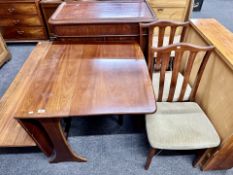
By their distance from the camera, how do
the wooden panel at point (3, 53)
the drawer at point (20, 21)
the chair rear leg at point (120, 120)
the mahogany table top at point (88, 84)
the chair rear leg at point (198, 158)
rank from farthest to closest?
the drawer at point (20, 21), the wooden panel at point (3, 53), the chair rear leg at point (120, 120), the chair rear leg at point (198, 158), the mahogany table top at point (88, 84)

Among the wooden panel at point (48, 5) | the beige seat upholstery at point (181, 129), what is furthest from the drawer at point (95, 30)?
the wooden panel at point (48, 5)

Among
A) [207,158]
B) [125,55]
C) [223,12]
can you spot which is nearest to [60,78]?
[125,55]

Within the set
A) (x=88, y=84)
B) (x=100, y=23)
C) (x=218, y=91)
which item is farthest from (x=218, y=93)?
(x=100, y=23)

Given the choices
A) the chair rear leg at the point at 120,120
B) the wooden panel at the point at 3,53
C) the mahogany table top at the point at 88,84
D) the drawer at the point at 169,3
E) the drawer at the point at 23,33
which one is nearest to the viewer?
the mahogany table top at the point at 88,84

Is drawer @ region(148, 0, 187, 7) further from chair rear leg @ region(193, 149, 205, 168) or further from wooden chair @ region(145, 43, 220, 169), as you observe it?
chair rear leg @ region(193, 149, 205, 168)

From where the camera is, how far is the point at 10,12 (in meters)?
2.63

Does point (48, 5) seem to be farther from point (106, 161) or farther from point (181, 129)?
point (181, 129)

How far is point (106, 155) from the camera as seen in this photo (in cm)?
149

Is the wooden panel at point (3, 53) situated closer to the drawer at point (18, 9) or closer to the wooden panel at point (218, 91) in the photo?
the drawer at point (18, 9)

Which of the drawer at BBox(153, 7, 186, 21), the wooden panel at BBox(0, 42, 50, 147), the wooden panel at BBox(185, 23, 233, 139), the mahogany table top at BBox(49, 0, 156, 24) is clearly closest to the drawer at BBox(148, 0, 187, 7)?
the drawer at BBox(153, 7, 186, 21)

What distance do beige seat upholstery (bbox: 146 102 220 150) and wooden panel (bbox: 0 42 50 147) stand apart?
2.91ft

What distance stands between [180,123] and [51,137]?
863mm

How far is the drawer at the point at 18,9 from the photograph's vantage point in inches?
101

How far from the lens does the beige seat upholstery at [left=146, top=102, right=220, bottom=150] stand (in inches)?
42.6
